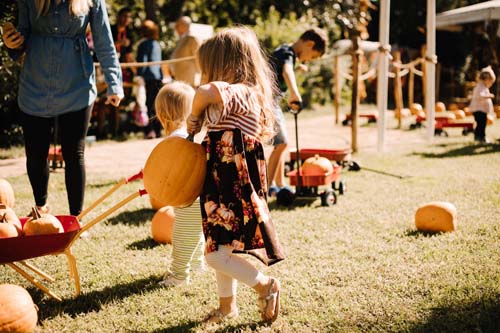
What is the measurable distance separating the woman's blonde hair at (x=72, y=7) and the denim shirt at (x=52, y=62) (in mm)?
38

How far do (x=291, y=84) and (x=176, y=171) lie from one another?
305 cm

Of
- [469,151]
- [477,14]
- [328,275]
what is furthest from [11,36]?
[477,14]

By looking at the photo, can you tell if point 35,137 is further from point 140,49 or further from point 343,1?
point 343,1

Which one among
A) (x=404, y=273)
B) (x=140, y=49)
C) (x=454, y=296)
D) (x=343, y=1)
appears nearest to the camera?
(x=454, y=296)

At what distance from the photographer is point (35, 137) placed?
434cm

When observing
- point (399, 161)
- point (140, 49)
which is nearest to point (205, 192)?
point (399, 161)

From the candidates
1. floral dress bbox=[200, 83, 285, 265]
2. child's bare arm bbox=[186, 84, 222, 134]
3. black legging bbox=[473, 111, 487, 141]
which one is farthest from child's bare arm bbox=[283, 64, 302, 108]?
black legging bbox=[473, 111, 487, 141]

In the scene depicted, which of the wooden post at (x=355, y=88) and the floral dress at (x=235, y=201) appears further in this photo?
the wooden post at (x=355, y=88)

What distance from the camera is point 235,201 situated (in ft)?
9.76

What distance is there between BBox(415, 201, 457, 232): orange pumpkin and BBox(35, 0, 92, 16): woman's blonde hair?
10.3 feet

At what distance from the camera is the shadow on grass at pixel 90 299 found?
131 inches

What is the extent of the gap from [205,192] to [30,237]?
3.03 ft

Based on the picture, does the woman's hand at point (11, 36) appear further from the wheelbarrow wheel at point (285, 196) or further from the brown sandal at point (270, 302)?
the wheelbarrow wheel at point (285, 196)

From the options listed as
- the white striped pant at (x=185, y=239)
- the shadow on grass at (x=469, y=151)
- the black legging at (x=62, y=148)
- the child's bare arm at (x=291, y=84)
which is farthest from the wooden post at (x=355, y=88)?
the white striped pant at (x=185, y=239)
